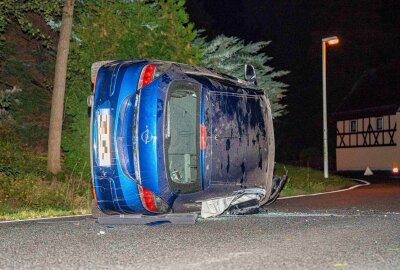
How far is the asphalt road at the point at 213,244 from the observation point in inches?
218

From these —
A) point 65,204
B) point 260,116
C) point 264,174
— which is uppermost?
point 260,116

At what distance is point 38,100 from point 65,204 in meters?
7.02

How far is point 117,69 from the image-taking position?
7.72 m

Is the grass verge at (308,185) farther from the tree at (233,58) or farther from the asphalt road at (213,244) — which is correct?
the asphalt road at (213,244)

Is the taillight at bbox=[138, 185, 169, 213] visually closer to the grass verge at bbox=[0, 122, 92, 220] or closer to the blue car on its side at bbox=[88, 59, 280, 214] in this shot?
the blue car on its side at bbox=[88, 59, 280, 214]

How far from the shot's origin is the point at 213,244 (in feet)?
21.8

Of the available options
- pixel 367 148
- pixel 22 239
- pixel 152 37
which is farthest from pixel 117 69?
pixel 367 148

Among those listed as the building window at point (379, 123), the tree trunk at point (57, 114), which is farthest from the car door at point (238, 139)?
the building window at point (379, 123)

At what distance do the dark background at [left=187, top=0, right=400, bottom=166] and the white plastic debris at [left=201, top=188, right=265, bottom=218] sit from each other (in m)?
43.3

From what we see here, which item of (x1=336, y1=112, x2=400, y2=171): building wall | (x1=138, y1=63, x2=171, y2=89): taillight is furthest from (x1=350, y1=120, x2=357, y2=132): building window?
(x1=138, y1=63, x2=171, y2=89): taillight

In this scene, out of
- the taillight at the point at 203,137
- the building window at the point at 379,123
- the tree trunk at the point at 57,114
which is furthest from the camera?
the building window at the point at 379,123

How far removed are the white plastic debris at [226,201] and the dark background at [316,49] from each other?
4330 centimetres

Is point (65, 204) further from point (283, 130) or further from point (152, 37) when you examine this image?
point (283, 130)

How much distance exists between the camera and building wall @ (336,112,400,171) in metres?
43.0
